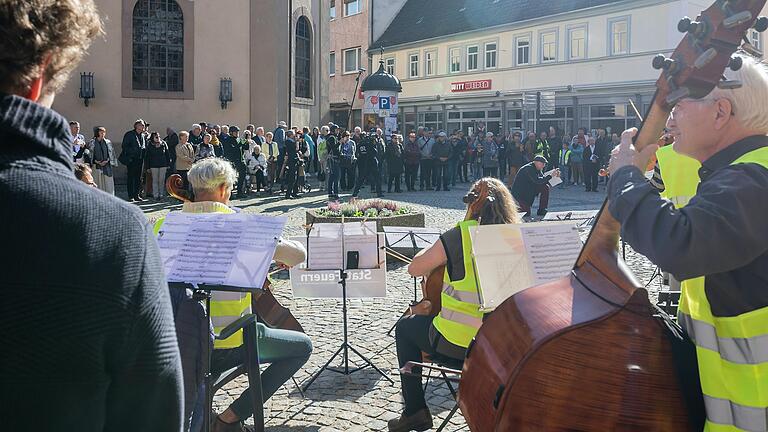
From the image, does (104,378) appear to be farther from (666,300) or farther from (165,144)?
(165,144)

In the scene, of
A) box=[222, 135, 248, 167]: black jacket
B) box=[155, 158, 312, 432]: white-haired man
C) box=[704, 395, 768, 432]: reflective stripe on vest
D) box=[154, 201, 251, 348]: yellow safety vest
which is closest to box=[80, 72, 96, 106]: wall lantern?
box=[222, 135, 248, 167]: black jacket

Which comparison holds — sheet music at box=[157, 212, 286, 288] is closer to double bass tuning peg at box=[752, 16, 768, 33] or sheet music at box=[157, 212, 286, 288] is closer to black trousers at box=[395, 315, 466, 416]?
black trousers at box=[395, 315, 466, 416]

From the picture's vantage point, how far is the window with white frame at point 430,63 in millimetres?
39906

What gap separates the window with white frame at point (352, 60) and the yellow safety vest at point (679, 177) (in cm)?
4159

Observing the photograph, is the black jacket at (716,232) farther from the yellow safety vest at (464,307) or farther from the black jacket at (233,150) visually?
the black jacket at (233,150)

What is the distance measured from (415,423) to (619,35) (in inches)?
1151

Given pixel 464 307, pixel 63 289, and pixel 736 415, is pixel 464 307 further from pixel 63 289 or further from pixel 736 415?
pixel 63 289

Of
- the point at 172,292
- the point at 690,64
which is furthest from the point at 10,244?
the point at 172,292

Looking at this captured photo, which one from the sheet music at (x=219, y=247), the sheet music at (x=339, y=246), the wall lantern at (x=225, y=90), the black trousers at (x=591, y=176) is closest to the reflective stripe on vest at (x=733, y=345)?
the sheet music at (x=219, y=247)

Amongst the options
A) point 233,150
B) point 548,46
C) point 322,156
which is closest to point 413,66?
point 548,46

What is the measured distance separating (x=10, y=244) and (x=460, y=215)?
45.5ft

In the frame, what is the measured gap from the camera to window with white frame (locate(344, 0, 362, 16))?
46094 mm

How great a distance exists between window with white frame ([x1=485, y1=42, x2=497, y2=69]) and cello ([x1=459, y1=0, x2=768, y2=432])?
1393 inches

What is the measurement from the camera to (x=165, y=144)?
17.1m
